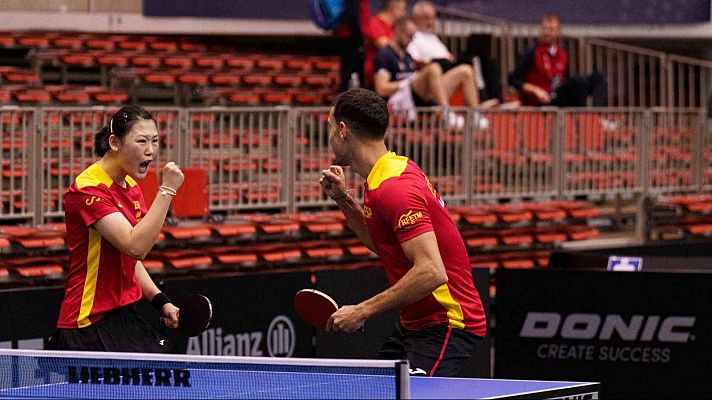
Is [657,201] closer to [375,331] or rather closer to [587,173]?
[587,173]

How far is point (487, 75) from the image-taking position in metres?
17.2

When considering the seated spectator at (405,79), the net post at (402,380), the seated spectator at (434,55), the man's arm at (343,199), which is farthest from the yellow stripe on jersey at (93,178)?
the seated spectator at (434,55)

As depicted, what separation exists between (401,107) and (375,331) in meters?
4.45

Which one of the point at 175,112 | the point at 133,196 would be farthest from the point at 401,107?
the point at 133,196

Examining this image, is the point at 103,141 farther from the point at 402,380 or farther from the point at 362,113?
the point at 402,380

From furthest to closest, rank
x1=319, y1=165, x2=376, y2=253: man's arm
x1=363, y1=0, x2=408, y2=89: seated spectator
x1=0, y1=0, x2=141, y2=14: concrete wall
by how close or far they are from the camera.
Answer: x1=0, y1=0, x2=141, y2=14: concrete wall, x1=363, y1=0, x2=408, y2=89: seated spectator, x1=319, y1=165, x2=376, y2=253: man's arm

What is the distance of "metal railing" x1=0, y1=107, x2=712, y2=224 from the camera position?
11.5 m

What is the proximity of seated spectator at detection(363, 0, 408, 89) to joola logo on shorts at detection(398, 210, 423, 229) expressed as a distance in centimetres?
905

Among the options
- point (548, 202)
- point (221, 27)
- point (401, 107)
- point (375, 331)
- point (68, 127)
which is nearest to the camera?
point (375, 331)

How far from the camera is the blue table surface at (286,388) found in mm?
5422

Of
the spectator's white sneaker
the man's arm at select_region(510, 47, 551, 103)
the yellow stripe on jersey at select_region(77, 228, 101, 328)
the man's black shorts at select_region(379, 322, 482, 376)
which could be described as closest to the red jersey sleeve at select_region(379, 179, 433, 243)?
the man's black shorts at select_region(379, 322, 482, 376)

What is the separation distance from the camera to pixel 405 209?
6.02m

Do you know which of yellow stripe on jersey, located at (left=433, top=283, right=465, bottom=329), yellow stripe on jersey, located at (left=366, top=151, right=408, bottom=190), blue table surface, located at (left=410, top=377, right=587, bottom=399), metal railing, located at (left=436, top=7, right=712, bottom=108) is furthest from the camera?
metal railing, located at (left=436, top=7, right=712, bottom=108)

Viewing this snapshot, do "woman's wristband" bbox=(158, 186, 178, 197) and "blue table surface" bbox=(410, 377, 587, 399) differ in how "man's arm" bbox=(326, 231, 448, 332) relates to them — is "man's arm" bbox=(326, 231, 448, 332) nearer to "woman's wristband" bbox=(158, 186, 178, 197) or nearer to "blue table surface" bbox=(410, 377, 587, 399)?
"blue table surface" bbox=(410, 377, 587, 399)
